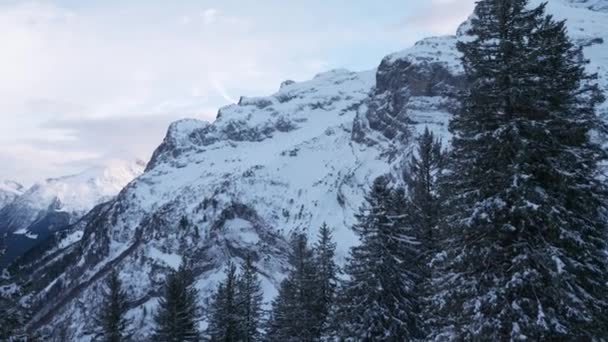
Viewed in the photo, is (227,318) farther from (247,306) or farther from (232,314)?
(247,306)

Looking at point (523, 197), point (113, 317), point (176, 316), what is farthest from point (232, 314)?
point (523, 197)

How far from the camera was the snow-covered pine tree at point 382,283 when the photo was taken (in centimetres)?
2327

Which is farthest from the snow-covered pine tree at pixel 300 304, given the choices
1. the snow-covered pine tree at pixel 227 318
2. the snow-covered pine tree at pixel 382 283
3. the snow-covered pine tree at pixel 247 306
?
the snow-covered pine tree at pixel 382 283

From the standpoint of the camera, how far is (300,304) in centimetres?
3738

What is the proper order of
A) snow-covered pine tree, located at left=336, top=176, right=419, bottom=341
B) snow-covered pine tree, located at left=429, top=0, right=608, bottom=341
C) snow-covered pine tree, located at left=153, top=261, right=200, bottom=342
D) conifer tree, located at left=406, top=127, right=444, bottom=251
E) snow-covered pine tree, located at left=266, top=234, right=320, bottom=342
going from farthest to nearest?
snow-covered pine tree, located at left=153, top=261, right=200, bottom=342 → snow-covered pine tree, located at left=266, top=234, right=320, bottom=342 → conifer tree, located at left=406, top=127, right=444, bottom=251 → snow-covered pine tree, located at left=336, top=176, right=419, bottom=341 → snow-covered pine tree, located at left=429, top=0, right=608, bottom=341

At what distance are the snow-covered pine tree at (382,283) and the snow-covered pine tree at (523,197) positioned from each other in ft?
26.0

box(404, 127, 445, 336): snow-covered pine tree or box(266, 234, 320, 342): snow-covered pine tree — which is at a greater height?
box(404, 127, 445, 336): snow-covered pine tree

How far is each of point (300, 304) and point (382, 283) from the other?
48.6 ft

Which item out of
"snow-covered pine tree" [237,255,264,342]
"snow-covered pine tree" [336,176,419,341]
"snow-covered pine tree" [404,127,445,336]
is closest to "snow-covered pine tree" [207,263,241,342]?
"snow-covered pine tree" [237,255,264,342]

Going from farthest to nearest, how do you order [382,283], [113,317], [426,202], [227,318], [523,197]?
1. [227,318]
2. [113,317]
3. [426,202]
4. [382,283]
5. [523,197]

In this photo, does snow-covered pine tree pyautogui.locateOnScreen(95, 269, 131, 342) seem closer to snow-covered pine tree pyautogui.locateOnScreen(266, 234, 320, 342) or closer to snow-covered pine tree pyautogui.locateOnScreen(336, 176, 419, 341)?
snow-covered pine tree pyautogui.locateOnScreen(266, 234, 320, 342)

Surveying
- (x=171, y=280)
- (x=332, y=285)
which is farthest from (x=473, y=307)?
(x=171, y=280)

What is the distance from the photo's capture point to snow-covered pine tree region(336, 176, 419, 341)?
916 inches

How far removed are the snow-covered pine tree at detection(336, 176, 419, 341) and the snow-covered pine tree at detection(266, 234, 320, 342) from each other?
12.2 metres
